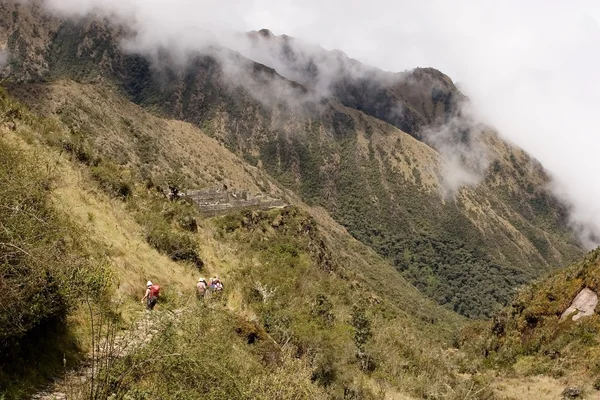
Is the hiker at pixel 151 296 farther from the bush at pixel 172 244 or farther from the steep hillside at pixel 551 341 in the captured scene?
the steep hillside at pixel 551 341

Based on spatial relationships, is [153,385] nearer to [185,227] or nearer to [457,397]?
[457,397]

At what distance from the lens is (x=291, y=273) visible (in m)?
26.8

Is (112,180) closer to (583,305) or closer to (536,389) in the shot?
(536,389)

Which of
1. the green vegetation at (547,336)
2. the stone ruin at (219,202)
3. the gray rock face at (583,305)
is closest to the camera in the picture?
the green vegetation at (547,336)

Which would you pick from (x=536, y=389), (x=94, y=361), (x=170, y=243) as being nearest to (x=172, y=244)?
(x=170, y=243)

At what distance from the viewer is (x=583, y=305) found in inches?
1158

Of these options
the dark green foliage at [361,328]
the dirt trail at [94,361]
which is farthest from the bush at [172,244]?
the dirt trail at [94,361]

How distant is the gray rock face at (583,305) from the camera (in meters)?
28.7

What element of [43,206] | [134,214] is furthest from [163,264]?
[43,206]

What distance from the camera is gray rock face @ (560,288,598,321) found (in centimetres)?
2874

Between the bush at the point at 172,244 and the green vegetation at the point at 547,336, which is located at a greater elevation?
the green vegetation at the point at 547,336

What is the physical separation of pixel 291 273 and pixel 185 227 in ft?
21.2

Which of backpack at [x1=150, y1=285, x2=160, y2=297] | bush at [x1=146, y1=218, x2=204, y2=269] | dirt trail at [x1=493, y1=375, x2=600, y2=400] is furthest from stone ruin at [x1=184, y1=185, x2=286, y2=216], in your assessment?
backpack at [x1=150, y1=285, x2=160, y2=297]

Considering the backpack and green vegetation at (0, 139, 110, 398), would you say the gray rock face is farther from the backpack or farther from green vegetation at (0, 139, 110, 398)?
green vegetation at (0, 139, 110, 398)
